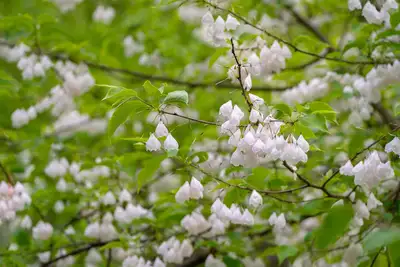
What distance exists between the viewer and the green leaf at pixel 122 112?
80.4 inches

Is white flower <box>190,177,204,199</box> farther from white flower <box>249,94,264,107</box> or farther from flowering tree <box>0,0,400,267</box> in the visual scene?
white flower <box>249,94,264,107</box>

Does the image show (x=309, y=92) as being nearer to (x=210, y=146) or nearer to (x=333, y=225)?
(x=210, y=146)

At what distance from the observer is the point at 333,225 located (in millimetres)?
2283

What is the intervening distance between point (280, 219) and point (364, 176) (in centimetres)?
45

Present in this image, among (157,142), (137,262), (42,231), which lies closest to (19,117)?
(42,231)

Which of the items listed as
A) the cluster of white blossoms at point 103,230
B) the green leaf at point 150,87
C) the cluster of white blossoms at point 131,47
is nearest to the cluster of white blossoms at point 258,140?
the green leaf at point 150,87

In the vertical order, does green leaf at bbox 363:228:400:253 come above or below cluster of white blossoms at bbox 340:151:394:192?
above

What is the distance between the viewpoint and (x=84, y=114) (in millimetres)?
5168

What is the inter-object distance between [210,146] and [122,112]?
6.23 feet

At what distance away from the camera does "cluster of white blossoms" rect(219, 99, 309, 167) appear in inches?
77.6

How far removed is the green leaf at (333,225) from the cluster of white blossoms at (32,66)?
89.2 inches

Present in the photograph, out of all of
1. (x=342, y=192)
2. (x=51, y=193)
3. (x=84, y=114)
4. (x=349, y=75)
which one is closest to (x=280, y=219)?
(x=342, y=192)

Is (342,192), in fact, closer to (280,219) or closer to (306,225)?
(280,219)

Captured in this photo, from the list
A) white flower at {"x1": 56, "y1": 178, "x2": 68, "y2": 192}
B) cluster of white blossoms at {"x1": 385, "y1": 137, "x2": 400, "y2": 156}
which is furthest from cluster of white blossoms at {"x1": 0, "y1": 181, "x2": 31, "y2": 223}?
cluster of white blossoms at {"x1": 385, "y1": 137, "x2": 400, "y2": 156}
